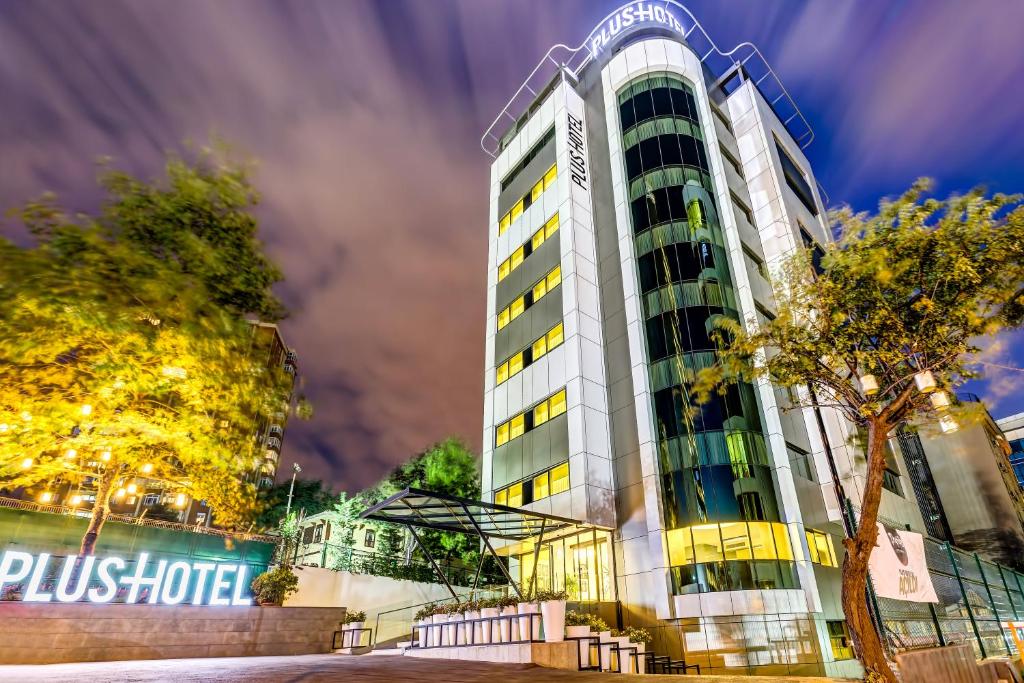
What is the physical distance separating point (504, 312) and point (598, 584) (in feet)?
54.4

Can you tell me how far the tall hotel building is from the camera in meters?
19.4

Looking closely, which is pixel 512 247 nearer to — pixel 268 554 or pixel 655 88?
pixel 655 88

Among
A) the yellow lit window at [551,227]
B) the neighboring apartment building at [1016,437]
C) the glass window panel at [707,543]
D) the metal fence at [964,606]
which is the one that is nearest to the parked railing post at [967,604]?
the metal fence at [964,606]

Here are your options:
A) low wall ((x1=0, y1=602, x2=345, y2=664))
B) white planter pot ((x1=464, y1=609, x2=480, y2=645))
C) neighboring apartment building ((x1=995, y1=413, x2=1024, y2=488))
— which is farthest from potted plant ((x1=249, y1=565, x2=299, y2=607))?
neighboring apartment building ((x1=995, y1=413, x2=1024, y2=488))

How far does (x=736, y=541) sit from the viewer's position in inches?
776

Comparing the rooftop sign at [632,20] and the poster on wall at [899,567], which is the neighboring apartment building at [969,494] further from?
the rooftop sign at [632,20]

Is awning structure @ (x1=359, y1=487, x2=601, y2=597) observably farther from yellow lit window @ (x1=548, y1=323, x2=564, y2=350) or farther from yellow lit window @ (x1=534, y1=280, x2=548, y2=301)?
yellow lit window @ (x1=534, y1=280, x2=548, y2=301)

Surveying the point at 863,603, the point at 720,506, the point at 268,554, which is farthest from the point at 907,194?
the point at 268,554

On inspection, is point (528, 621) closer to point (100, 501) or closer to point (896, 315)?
point (896, 315)

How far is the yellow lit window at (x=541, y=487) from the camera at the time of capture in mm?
24266

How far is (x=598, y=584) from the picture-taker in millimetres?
21734

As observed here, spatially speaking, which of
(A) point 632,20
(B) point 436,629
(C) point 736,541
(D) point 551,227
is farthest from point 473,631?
(A) point 632,20

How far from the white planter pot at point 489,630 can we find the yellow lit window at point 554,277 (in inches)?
715

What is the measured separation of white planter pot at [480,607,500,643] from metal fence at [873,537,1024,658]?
1267 centimetres
